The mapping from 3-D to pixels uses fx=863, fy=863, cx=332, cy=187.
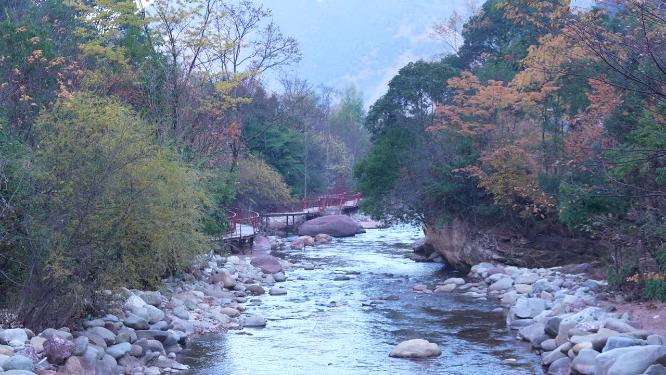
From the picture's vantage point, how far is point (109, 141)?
16.0m

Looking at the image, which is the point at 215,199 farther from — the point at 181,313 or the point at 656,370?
the point at 656,370

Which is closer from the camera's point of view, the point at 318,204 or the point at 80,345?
the point at 80,345

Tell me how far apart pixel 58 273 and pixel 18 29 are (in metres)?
7.94

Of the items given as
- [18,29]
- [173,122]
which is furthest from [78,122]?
[173,122]

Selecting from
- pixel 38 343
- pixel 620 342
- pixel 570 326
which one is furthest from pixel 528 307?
pixel 38 343

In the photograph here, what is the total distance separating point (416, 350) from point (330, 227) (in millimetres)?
28012

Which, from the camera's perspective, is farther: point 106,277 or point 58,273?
point 106,277

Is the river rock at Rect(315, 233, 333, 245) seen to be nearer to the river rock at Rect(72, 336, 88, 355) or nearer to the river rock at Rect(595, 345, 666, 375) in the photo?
the river rock at Rect(72, 336, 88, 355)

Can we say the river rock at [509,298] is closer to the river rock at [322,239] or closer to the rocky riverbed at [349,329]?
the rocky riverbed at [349,329]

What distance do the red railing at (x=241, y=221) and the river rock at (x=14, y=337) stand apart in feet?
62.4

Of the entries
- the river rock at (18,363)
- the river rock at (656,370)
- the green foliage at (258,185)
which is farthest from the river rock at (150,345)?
the green foliage at (258,185)

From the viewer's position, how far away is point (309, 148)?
59438 mm

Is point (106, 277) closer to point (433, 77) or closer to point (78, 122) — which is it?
point (78, 122)

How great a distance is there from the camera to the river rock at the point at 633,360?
44.4 ft
